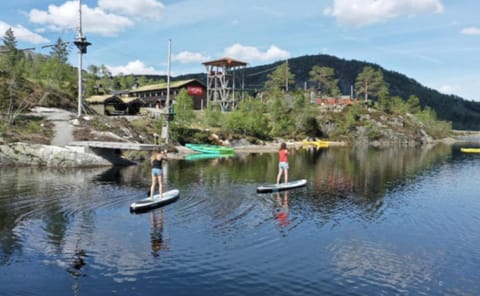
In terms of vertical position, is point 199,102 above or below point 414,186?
above

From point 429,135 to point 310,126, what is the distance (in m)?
61.7

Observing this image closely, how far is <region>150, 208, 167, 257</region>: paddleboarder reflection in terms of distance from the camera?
20016 mm

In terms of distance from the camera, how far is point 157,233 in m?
22.5

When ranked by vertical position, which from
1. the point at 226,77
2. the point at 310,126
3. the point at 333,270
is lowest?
the point at 333,270

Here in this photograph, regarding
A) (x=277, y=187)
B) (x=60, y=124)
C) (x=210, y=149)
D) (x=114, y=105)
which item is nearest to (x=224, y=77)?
(x=114, y=105)

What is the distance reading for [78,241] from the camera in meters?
20.6

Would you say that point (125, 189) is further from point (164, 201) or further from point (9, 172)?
point (9, 172)

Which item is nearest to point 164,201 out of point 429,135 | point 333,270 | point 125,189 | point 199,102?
point 125,189

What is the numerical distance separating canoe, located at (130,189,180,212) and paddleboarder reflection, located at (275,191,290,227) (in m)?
7.84

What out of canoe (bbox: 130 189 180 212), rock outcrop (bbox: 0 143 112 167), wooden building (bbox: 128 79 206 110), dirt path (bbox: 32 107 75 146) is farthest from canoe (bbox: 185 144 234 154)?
wooden building (bbox: 128 79 206 110)

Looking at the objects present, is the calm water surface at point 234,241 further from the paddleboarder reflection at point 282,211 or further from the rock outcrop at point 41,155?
the rock outcrop at point 41,155

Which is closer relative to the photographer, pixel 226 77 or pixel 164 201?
pixel 164 201

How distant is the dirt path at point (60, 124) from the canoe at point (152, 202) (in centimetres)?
2809

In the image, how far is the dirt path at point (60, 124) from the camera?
53.5m
